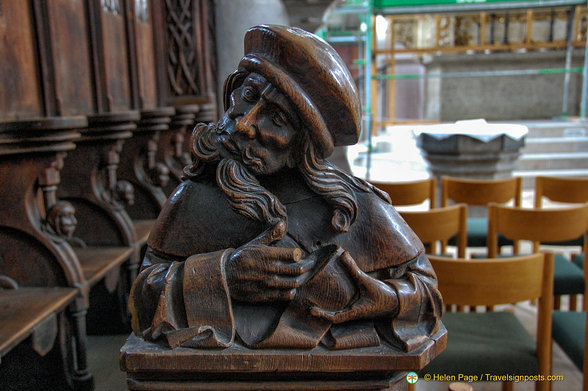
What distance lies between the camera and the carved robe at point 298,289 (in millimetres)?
919

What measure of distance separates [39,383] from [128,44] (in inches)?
92.8

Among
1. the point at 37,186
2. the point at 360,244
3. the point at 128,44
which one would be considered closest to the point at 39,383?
the point at 37,186

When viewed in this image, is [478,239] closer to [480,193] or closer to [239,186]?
[480,193]

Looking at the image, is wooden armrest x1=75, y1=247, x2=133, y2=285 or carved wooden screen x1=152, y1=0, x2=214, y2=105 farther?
carved wooden screen x1=152, y1=0, x2=214, y2=105

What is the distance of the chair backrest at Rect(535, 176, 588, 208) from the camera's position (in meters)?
3.16

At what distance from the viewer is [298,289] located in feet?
3.07

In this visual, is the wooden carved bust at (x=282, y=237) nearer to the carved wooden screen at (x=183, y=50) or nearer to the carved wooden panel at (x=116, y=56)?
the carved wooden panel at (x=116, y=56)

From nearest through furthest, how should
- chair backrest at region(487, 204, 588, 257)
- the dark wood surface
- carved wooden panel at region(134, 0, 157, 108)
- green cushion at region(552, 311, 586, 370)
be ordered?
the dark wood surface
green cushion at region(552, 311, 586, 370)
chair backrest at region(487, 204, 588, 257)
carved wooden panel at region(134, 0, 157, 108)

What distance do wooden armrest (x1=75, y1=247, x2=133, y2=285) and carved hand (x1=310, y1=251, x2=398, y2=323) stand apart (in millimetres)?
1318

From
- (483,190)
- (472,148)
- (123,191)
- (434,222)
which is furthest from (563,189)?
(123,191)

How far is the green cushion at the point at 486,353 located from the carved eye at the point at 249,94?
1.17m

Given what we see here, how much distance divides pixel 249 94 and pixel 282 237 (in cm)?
26

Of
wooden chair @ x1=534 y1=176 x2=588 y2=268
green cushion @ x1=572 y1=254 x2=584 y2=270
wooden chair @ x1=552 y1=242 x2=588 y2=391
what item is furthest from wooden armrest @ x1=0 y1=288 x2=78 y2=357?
wooden chair @ x1=534 y1=176 x2=588 y2=268

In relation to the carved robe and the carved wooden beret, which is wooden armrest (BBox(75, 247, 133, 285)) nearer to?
the carved robe
